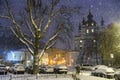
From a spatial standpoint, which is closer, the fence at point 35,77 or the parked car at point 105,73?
the fence at point 35,77

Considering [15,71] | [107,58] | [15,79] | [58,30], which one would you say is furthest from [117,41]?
[15,79]

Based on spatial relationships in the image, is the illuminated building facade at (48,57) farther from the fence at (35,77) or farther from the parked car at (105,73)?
the fence at (35,77)

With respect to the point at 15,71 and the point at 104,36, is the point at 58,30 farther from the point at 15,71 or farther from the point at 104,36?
the point at 104,36

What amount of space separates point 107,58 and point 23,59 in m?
57.7

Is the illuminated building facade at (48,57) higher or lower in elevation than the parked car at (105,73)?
higher

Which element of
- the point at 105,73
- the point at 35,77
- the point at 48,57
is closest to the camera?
the point at 35,77

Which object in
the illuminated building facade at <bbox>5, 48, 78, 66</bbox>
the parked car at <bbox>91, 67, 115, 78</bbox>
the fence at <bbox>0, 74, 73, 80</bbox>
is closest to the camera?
the fence at <bbox>0, 74, 73, 80</bbox>

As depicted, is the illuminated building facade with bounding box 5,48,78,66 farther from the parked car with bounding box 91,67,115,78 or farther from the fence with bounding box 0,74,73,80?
the fence with bounding box 0,74,73,80

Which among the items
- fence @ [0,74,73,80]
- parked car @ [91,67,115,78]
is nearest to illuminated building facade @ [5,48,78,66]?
parked car @ [91,67,115,78]

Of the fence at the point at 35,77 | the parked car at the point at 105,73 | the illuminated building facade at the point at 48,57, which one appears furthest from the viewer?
the illuminated building facade at the point at 48,57

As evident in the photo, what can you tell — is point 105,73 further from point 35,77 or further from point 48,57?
point 48,57

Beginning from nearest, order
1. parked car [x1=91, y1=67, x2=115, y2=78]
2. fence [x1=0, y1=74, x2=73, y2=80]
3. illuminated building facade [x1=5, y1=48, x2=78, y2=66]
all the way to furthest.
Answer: fence [x1=0, y1=74, x2=73, y2=80] → parked car [x1=91, y1=67, x2=115, y2=78] → illuminated building facade [x1=5, y1=48, x2=78, y2=66]

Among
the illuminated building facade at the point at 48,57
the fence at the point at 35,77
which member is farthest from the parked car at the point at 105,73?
the illuminated building facade at the point at 48,57

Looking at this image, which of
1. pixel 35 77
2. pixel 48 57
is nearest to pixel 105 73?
pixel 35 77
